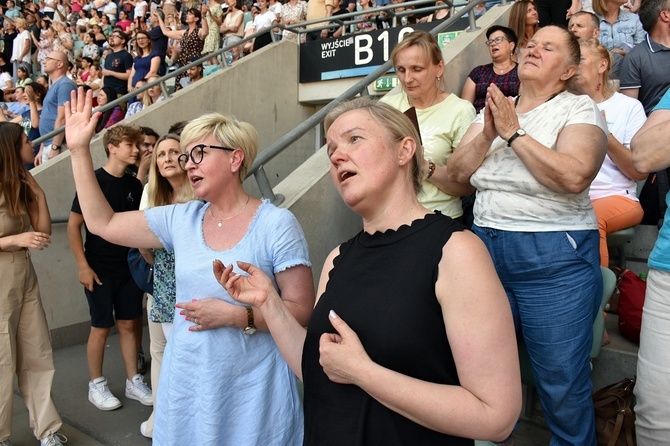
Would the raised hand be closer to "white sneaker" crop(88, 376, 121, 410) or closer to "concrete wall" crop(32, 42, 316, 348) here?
"white sneaker" crop(88, 376, 121, 410)

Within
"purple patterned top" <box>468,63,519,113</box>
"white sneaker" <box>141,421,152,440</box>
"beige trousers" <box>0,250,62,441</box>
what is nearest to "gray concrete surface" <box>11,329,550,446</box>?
"white sneaker" <box>141,421,152,440</box>

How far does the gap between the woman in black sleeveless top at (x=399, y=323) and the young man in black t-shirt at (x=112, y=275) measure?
A: 296 cm

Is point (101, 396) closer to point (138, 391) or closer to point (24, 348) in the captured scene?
point (138, 391)

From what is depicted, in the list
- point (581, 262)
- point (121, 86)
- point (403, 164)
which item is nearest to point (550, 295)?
point (581, 262)

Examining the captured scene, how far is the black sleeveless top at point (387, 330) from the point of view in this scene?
1.36m

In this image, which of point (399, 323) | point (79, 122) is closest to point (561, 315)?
point (399, 323)

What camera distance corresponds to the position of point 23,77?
1286 centimetres

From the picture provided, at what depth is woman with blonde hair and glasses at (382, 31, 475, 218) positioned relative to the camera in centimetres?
314

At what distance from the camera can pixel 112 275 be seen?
4.28 meters

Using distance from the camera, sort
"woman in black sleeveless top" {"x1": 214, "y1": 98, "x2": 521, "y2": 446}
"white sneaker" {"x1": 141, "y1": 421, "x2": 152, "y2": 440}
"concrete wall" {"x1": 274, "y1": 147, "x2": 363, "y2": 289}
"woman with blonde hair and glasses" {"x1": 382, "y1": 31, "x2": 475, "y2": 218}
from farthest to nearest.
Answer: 1. "concrete wall" {"x1": 274, "y1": 147, "x2": 363, "y2": 289}
2. "white sneaker" {"x1": 141, "y1": 421, "x2": 152, "y2": 440}
3. "woman with blonde hair and glasses" {"x1": 382, "y1": 31, "x2": 475, "y2": 218}
4. "woman in black sleeveless top" {"x1": 214, "y1": 98, "x2": 521, "y2": 446}

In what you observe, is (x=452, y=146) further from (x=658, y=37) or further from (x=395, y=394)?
(x=395, y=394)

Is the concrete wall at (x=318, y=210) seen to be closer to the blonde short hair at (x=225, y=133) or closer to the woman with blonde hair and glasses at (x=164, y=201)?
the woman with blonde hair and glasses at (x=164, y=201)

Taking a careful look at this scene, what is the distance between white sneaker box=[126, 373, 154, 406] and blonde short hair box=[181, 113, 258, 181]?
2.35 m

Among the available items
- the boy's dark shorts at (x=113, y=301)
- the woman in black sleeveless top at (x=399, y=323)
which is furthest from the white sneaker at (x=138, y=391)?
the woman in black sleeveless top at (x=399, y=323)
